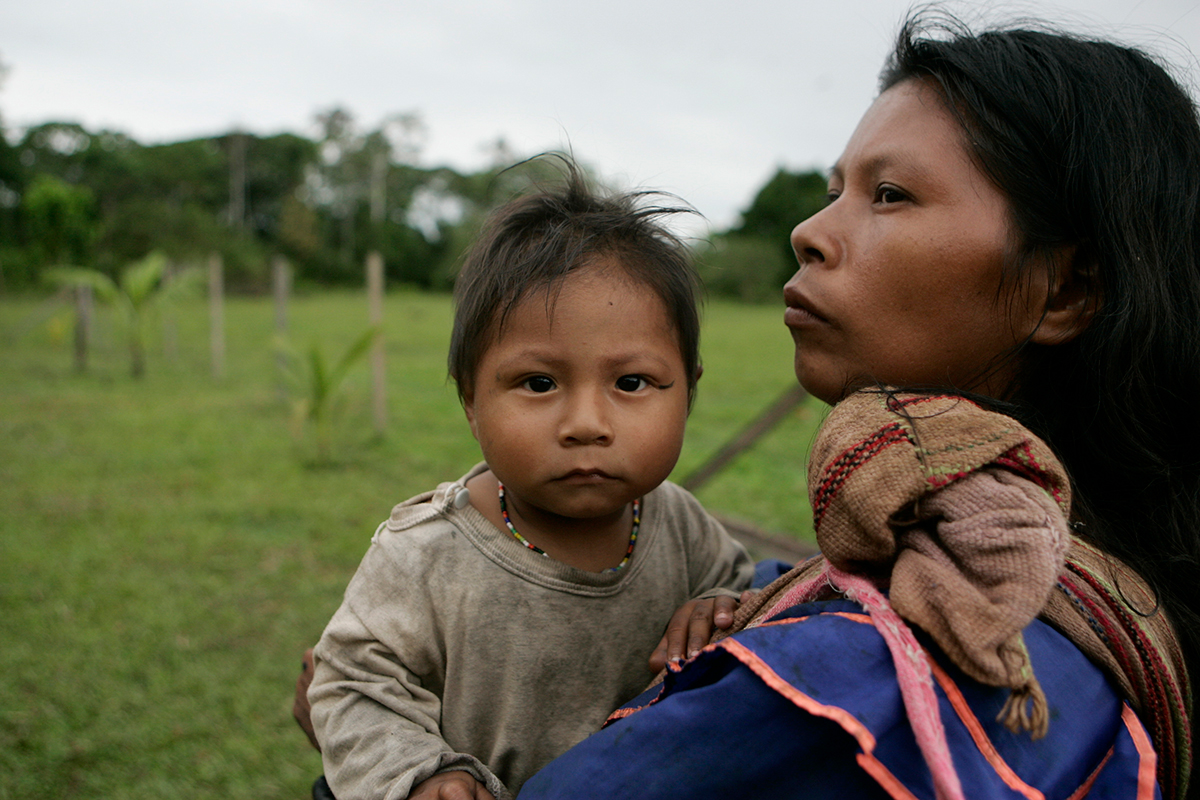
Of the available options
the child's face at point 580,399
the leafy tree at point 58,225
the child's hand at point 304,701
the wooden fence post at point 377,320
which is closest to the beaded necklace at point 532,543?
the child's face at point 580,399

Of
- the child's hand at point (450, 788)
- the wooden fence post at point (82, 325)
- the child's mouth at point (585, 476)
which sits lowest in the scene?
the wooden fence post at point (82, 325)

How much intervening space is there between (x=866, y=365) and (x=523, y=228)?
615 millimetres

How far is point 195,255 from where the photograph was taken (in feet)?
94.0

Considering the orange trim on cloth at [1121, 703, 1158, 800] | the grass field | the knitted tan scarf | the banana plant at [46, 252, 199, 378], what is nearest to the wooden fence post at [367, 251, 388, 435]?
the grass field

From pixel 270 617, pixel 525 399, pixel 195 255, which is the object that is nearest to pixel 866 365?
pixel 525 399

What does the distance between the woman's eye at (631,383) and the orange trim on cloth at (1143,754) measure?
780 mm

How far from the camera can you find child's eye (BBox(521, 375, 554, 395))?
1.31 m

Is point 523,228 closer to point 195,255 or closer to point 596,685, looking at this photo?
point 596,685

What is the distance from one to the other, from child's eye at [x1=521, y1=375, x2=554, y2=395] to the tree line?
1870 centimetres

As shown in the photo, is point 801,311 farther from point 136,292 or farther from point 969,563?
point 136,292

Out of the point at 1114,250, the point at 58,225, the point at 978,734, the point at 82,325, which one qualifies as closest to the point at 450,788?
the point at 978,734

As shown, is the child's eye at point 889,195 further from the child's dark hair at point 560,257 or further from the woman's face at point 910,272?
the child's dark hair at point 560,257

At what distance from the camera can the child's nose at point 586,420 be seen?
124cm

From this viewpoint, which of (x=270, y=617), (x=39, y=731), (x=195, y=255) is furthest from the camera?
(x=195, y=255)
